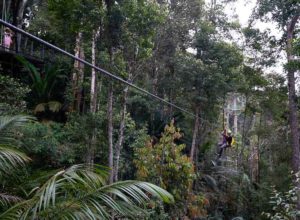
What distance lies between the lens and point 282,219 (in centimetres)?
392

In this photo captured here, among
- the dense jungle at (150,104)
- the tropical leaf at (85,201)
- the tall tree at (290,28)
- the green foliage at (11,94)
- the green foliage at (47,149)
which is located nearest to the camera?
the tropical leaf at (85,201)

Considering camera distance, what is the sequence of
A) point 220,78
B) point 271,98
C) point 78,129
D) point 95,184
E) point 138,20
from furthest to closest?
point 271,98, point 220,78, point 78,129, point 138,20, point 95,184

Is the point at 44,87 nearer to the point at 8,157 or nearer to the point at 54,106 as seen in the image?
the point at 54,106

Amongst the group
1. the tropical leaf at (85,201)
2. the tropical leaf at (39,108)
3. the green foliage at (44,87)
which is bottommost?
the tropical leaf at (85,201)

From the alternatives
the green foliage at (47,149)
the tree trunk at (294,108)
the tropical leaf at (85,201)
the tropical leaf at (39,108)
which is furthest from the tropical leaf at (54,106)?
the tree trunk at (294,108)

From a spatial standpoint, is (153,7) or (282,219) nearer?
(282,219)

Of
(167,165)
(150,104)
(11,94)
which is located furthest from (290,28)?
(11,94)

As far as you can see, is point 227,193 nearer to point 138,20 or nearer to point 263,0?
point 263,0

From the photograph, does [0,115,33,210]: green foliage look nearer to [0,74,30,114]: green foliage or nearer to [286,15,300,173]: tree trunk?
[0,74,30,114]: green foliage

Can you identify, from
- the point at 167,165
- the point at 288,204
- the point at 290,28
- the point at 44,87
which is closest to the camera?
the point at 288,204

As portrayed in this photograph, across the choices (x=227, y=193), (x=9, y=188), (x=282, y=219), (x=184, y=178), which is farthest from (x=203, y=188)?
(x=9, y=188)

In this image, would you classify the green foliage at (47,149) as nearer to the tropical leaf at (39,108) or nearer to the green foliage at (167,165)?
the green foliage at (167,165)

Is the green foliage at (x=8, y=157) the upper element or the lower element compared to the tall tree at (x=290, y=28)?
lower

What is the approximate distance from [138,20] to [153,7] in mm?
336
